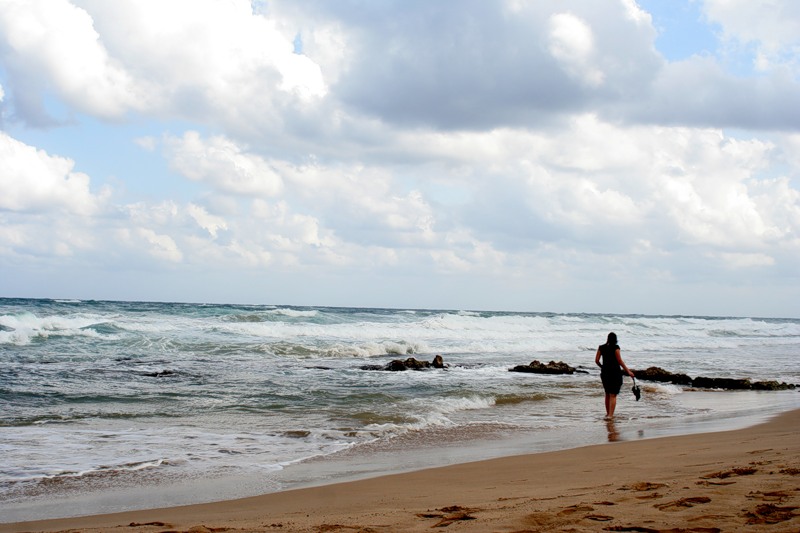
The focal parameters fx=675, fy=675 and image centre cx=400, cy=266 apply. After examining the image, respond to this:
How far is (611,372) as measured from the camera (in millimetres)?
12633

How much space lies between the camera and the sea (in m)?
7.42

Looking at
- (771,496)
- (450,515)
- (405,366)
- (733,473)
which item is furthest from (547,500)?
(405,366)

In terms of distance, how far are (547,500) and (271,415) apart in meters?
7.81

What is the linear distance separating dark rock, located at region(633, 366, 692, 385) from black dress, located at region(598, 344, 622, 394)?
6.82m

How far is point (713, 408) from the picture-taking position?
13.8m

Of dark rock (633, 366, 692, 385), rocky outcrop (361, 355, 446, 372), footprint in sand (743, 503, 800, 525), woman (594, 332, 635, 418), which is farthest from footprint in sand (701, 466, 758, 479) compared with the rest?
rocky outcrop (361, 355, 446, 372)

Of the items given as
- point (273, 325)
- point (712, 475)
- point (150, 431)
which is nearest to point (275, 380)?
point (150, 431)

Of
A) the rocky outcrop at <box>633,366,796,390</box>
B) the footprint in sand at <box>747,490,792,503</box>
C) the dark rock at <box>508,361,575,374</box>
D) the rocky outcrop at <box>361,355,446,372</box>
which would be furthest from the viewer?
the rocky outcrop at <box>361,355,446,372</box>

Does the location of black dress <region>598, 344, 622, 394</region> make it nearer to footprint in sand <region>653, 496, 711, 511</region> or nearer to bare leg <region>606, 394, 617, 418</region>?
bare leg <region>606, 394, 617, 418</region>

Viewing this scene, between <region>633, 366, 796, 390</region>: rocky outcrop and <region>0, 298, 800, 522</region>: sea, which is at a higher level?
<region>633, 366, 796, 390</region>: rocky outcrop

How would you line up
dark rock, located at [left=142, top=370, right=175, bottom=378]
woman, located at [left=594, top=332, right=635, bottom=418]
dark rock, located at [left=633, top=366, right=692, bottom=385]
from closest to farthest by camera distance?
woman, located at [left=594, top=332, right=635, bottom=418]
dark rock, located at [left=142, top=370, right=175, bottom=378]
dark rock, located at [left=633, top=366, right=692, bottom=385]

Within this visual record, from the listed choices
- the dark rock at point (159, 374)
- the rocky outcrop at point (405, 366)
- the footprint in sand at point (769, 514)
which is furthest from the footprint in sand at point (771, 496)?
the rocky outcrop at point (405, 366)

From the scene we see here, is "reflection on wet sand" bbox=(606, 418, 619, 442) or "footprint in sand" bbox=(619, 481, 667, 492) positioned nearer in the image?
"footprint in sand" bbox=(619, 481, 667, 492)

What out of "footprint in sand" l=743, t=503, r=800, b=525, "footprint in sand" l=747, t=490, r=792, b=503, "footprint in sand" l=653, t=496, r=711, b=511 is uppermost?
"footprint in sand" l=743, t=503, r=800, b=525
